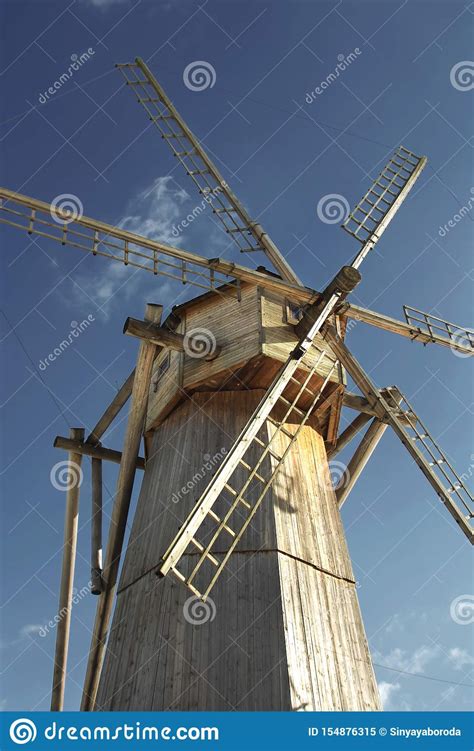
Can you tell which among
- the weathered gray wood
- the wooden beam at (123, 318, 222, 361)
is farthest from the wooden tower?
the wooden beam at (123, 318, 222, 361)

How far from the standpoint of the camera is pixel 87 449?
1212cm

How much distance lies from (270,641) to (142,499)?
11.9 feet

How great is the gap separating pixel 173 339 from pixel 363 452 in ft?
12.9

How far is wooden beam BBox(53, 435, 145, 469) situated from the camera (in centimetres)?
1198

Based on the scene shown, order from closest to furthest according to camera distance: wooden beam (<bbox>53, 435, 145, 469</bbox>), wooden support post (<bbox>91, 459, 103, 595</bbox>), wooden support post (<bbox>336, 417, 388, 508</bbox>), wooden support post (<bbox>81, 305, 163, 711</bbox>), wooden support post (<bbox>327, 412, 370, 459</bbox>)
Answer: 1. wooden support post (<bbox>81, 305, 163, 711</bbox>)
2. wooden support post (<bbox>91, 459, 103, 595</bbox>)
3. wooden beam (<bbox>53, 435, 145, 469</bbox>)
4. wooden support post (<bbox>336, 417, 388, 508</bbox>)
5. wooden support post (<bbox>327, 412, 370, 459</bbox>)

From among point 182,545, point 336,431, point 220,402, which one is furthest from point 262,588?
point 336,431

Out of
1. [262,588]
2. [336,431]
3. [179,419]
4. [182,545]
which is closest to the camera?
[182,545]

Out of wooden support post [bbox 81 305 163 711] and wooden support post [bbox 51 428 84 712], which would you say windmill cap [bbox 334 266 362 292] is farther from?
wooden support post [bbox 51 428 84 712]

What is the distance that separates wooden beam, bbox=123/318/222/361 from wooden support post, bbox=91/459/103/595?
2.53 meters

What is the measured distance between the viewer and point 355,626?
935cm

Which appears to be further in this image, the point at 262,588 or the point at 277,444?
the point at 277,444

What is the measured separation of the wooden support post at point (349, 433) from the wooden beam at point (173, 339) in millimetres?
2970

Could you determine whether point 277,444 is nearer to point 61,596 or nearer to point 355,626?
point 355,626

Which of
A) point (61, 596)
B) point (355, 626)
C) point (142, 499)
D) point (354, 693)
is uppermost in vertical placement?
point (142, 499)
